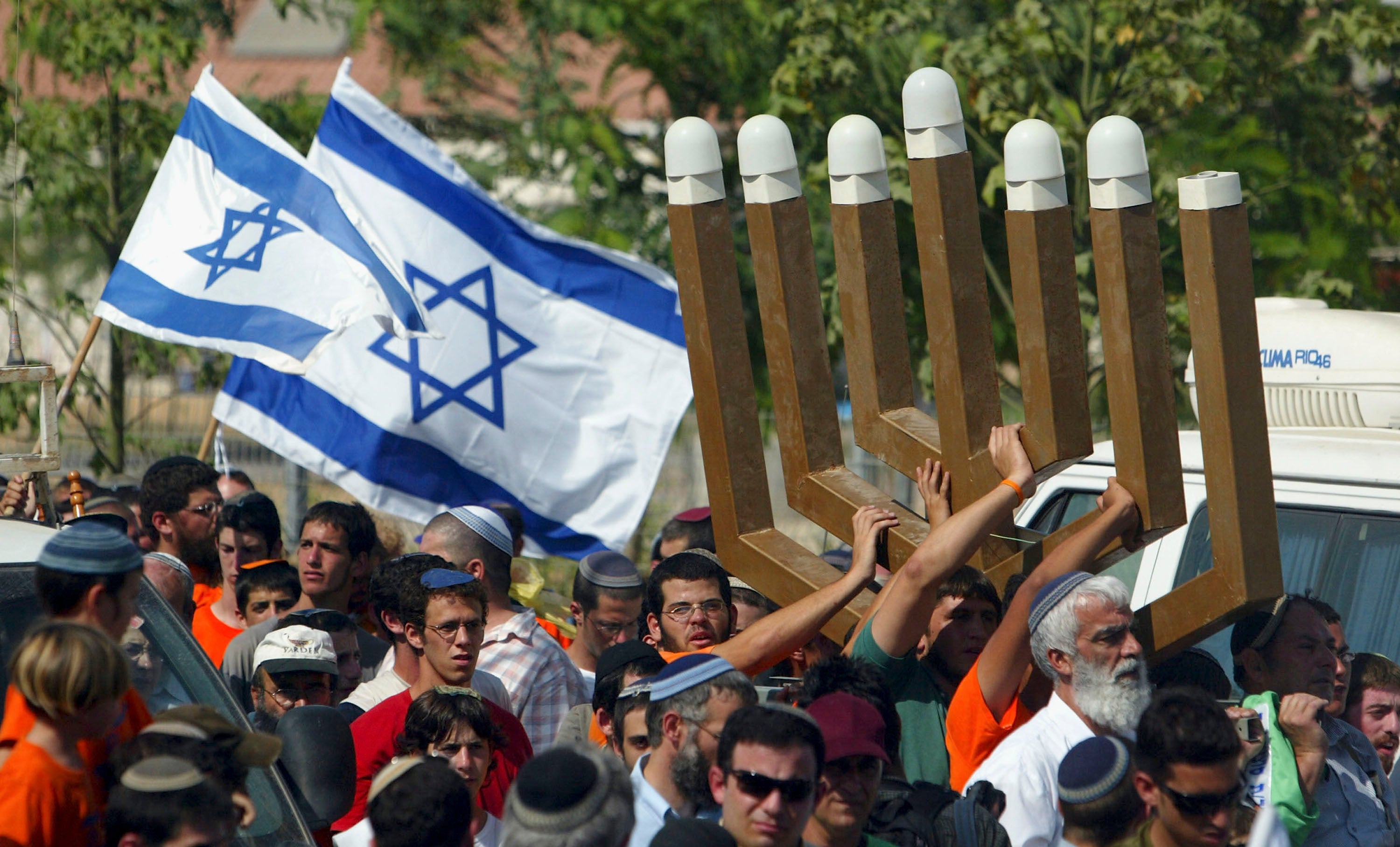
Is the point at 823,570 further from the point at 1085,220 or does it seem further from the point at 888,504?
the point at 1085,220

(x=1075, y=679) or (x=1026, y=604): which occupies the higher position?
(x=1026, y=604)

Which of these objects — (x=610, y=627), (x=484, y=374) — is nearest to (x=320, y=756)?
(x=610, y=627)

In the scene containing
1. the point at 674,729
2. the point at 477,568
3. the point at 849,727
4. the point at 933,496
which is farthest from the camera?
the point at 477,568

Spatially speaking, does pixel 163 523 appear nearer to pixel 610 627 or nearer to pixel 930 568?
pixel 610 627

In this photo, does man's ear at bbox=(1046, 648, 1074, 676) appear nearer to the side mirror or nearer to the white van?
the white van

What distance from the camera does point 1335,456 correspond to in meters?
4.78

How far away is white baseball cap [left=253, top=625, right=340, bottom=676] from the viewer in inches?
169

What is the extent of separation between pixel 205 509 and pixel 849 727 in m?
3.53

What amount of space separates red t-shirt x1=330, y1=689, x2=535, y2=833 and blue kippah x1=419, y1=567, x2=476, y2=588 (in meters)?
0.28

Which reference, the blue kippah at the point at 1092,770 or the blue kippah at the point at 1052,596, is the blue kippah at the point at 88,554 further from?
the blue kippah at the point at 1052,596

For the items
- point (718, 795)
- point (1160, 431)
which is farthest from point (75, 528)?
point (1160, 431)

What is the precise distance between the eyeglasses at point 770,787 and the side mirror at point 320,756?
77 centimetres

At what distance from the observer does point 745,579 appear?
15.6ft

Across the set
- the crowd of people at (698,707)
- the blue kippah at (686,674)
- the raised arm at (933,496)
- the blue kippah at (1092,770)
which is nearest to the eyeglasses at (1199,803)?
the crowd of people at (698,707)
